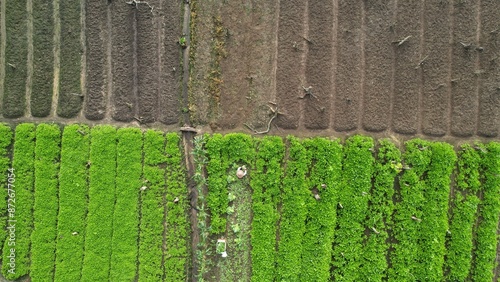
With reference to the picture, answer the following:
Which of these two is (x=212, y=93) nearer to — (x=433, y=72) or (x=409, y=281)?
(x=433, y=72)

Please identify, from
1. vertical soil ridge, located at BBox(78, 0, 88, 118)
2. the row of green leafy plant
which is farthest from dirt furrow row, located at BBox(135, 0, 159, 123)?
the row of green leafy plant

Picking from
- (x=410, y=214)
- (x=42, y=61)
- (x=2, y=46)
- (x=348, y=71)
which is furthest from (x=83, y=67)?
(x=410, y=214)

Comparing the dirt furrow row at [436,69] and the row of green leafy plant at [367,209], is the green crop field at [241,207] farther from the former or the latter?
the dirt furrow row at [436,69]

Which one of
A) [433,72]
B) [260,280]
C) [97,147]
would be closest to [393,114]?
[433,72]

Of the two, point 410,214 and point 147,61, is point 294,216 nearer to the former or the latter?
point 410,214

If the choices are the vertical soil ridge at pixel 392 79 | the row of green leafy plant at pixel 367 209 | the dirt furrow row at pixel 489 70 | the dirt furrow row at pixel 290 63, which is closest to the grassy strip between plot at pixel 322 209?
the row of green leafy plant at pixel 367 209
